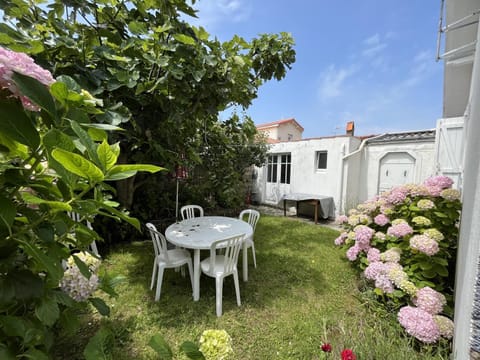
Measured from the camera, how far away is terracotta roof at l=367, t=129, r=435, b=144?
5.31m

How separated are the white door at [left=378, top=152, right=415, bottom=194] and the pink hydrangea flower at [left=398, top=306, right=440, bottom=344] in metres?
5.05

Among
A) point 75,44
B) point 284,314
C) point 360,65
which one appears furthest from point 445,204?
point 360,65

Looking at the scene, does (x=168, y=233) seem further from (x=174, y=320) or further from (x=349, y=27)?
(x=349, y=27)

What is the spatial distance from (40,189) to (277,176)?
8.40 metres

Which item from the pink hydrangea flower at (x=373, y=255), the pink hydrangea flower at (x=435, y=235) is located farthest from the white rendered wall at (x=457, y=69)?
the pink hydrangea flower at (x=373, y=255)

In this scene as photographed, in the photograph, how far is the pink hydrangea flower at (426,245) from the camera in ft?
6.31

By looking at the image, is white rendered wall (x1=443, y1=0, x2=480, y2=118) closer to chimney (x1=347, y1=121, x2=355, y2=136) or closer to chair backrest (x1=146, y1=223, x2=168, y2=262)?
chimney (x1=347, y1=121, x2=355, y2=136)

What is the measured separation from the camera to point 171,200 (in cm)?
532

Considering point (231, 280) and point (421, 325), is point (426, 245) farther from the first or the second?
point (231, 280)

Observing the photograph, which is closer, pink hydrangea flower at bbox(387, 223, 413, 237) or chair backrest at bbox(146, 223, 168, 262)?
pink hydrangea flower at bbox(387, 223, 413, 237)

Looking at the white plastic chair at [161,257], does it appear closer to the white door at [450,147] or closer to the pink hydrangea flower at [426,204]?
the pink hydrangea flower at [426,204]

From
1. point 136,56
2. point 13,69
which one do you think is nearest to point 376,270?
point 13,69

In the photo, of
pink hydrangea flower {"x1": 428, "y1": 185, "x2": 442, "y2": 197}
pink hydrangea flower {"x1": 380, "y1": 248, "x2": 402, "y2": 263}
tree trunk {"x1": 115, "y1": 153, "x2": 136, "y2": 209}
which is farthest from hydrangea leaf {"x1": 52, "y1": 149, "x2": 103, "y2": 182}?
tree trunk {"x1": 115, "y1": 153, "x2": 136, "y2": 209}

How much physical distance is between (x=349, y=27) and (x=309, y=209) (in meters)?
5.29
